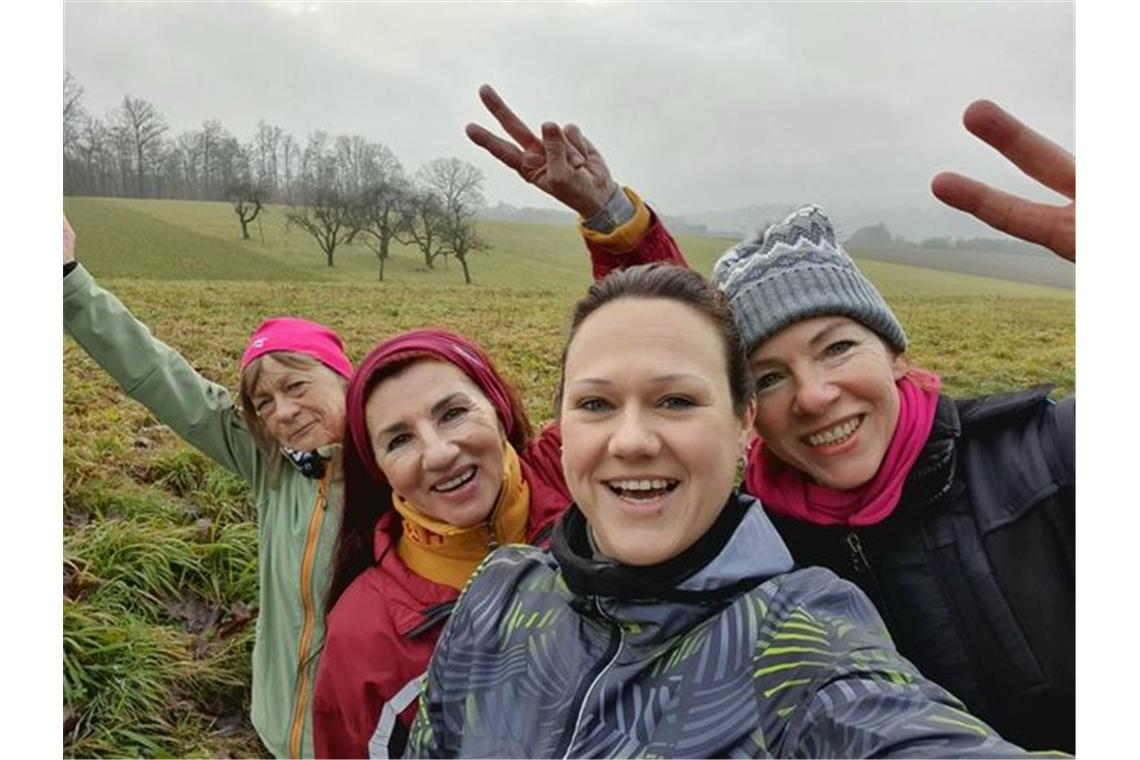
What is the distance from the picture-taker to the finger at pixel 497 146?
1.75 meters

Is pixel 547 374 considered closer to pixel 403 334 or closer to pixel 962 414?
pixel 403 334

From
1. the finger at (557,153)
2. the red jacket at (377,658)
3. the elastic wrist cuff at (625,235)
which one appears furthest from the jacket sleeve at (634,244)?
the red jacket at (377,658)

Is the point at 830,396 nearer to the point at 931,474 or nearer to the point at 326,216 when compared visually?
the point at 931,474

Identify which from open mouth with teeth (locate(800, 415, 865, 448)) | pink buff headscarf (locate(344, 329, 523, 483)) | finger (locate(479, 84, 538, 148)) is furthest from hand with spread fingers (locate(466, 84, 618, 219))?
open mouth with teeth (locate(800, 415, 865, 448))

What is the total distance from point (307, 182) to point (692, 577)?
1699 mm

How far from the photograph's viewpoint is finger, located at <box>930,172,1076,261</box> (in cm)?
101

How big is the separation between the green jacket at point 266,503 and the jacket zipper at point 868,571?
1022 mm

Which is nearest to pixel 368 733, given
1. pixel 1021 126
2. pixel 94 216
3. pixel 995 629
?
pixel 995 629

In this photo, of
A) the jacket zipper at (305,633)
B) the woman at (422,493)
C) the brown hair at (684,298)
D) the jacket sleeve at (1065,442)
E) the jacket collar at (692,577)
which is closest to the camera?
the jacket collar at (692,577)

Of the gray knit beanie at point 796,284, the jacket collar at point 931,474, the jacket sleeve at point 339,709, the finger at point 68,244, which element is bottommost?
the jacket sleeve at point 339,709

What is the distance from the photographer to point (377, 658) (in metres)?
1.38

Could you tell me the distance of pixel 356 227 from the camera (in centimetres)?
227

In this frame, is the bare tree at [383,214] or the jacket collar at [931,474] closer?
the jacket collar at [931,474]

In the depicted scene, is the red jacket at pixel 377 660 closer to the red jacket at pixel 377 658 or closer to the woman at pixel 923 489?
the red jacket at pixel 377 658
